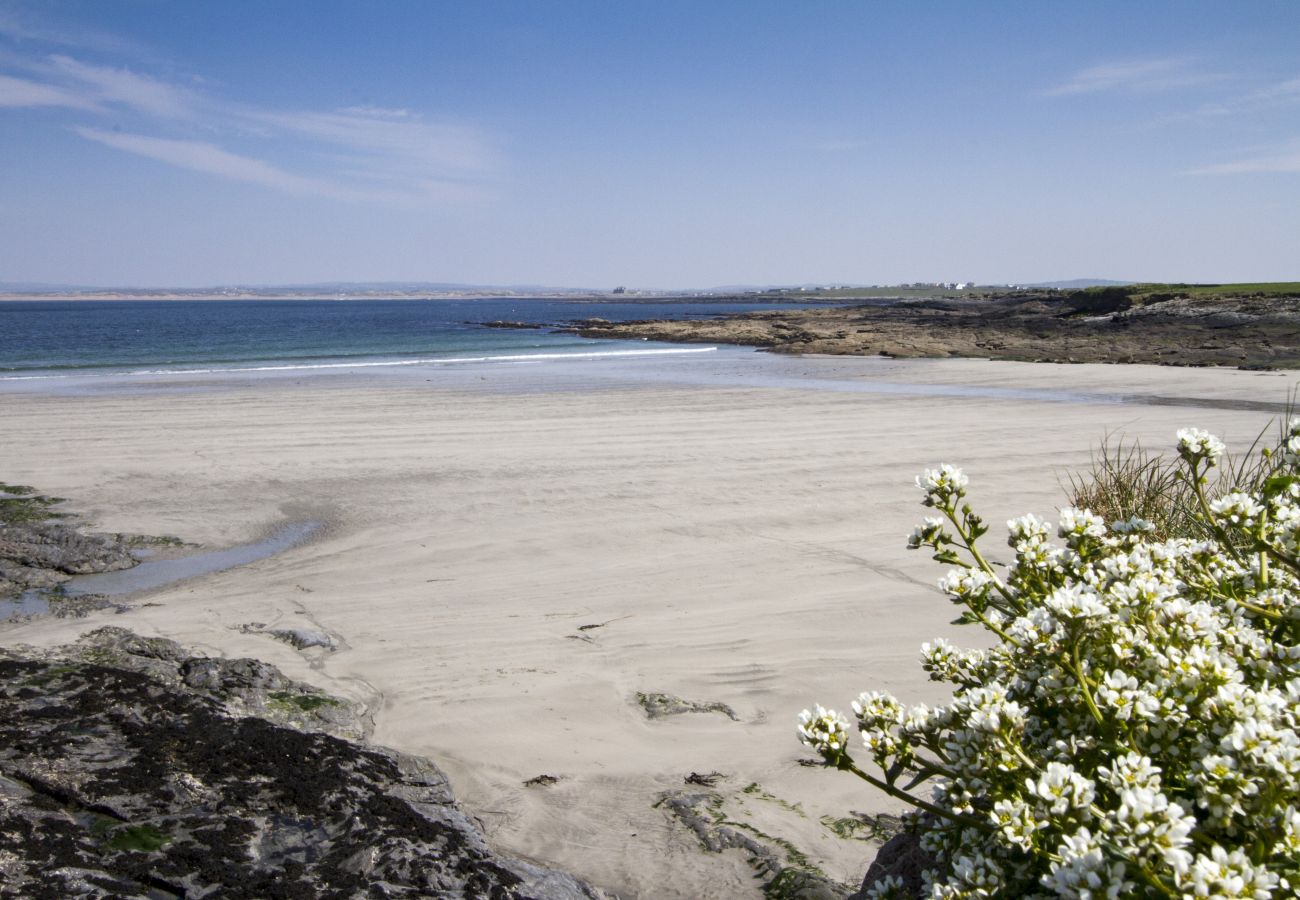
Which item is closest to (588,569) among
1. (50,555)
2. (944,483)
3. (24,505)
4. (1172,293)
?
(50,555)

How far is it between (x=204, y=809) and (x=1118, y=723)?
329cm

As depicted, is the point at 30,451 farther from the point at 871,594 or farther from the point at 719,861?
the point at 719,861

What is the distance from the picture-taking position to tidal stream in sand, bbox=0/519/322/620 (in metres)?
7.47

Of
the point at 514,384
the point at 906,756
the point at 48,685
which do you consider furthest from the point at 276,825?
the point at 514,384

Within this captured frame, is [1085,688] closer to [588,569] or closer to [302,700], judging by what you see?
[302,700]

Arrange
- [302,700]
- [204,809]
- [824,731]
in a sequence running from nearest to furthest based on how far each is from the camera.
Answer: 1. [824,731]
2. [204,809]
3. [302,700]

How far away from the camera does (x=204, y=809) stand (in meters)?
3.70

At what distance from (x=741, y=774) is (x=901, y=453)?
33.4 ft

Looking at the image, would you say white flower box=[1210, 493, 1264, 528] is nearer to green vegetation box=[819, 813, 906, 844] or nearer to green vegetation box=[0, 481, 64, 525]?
green vegetation box=[819, 813, 906, 844]

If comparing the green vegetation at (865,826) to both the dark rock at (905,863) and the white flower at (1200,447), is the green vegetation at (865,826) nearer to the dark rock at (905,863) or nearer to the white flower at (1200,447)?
the dark rock at (905,863)

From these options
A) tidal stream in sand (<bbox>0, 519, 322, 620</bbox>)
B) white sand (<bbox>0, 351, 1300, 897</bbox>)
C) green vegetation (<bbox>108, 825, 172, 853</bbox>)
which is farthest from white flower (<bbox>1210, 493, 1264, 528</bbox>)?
tidal stream in sand (<bbox>0, 519, 322, 620</bbox>)

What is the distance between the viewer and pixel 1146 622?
214 cm

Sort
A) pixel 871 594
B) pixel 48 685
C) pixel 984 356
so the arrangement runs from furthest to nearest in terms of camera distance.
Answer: pixel 984 356 < pixel 871 594 < pixel 48 685

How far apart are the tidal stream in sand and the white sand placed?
30 centimetres
